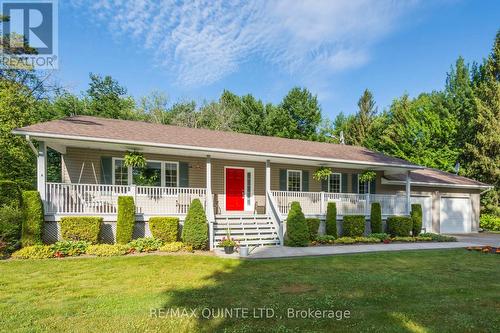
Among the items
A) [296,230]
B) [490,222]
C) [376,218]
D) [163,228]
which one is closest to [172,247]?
[163,228]

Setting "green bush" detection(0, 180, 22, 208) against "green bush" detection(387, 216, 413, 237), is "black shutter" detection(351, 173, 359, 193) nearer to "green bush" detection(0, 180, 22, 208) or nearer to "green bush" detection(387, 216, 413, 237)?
"green bush" detection(387, 216, 413, 237)

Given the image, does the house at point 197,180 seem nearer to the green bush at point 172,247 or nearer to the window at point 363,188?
the window at point 363,188

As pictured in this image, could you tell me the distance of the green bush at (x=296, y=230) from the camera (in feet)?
35.2

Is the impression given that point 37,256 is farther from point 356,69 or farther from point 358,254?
point 356,69

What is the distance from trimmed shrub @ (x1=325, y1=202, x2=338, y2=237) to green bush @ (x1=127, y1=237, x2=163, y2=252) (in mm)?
6609

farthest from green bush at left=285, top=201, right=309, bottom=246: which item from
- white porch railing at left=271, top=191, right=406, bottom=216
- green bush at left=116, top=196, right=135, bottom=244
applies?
green bush at left=116, top=196, right=135, bottom=244

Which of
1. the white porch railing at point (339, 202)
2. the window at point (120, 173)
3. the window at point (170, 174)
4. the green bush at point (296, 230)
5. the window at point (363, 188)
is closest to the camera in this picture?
the green bush at point (296, 230)

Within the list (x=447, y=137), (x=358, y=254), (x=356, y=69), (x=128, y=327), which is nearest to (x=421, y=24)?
(x=356, y=69)

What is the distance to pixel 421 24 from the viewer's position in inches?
672

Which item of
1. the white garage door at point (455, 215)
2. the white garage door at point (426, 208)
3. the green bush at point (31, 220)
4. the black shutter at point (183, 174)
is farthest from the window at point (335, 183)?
the green bush at point (31, 220)

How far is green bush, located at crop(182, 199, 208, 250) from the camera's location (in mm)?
9695

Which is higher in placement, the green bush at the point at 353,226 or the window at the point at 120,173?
the window at the point at 120,173

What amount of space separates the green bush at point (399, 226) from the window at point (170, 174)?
379 inches

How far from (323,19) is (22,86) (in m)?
19.9
